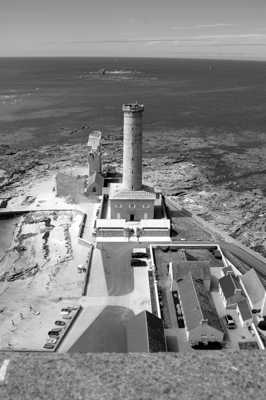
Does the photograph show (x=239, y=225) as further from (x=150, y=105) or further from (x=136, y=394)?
(x=150, y=105)

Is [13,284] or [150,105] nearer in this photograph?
[13,284]

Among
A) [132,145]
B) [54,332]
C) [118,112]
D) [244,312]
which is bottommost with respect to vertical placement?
[54,332]

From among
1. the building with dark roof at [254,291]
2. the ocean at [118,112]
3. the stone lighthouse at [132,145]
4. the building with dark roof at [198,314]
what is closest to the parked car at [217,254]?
the building with dark roof at [254,291]

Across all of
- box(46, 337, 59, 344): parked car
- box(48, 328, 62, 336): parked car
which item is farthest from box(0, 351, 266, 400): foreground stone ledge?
box(48, 328, 62, 336): parked car

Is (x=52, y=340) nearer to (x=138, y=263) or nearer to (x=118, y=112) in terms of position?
(x=138, y=263)

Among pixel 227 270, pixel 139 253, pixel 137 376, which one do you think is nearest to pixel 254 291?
pixel 227 270

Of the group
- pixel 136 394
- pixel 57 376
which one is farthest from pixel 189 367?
pixel 57 376
